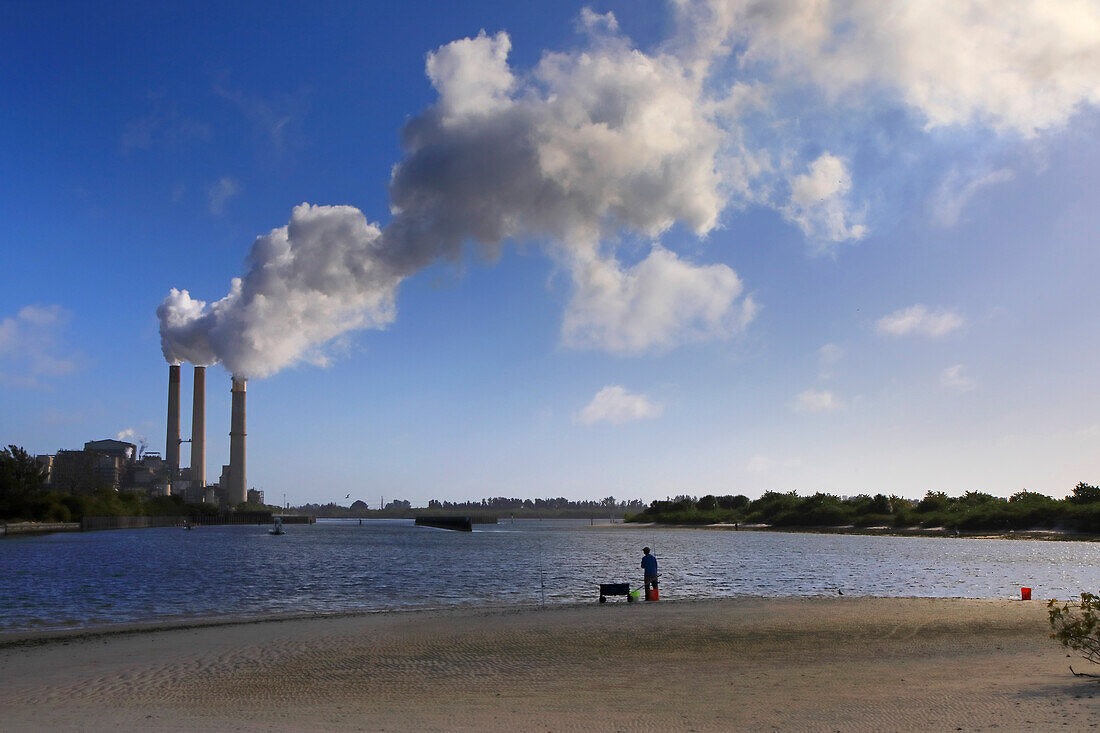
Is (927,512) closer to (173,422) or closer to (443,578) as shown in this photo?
(443,578)

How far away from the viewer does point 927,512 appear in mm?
127688

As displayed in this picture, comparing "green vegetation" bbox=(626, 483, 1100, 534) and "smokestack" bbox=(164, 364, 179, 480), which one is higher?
"smokestack" bbox=(164, 364, 179, 480)

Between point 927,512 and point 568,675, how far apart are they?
12728cm

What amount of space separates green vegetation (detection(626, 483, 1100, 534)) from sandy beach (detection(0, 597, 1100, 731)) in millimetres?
88710

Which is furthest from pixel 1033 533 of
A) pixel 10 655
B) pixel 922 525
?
pixel 10 655

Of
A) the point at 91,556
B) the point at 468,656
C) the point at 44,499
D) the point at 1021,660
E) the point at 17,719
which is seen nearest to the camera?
the point at 17,719

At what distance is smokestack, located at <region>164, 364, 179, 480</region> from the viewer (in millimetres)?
184250

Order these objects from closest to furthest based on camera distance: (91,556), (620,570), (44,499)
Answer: (620,570) < (91,556) < (44,499)

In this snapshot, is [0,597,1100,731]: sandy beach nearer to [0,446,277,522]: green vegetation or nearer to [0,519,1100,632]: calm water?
[0,519,1100,632]: calm water

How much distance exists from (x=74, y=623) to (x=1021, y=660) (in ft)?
95.2

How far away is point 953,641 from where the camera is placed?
66.8 ft

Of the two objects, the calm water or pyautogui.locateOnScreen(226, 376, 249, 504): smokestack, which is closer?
the calm water

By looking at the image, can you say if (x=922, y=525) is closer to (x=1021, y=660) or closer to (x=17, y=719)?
(x=1021, y=660)

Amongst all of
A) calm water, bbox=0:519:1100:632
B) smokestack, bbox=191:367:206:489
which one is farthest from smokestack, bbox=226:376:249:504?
calm water, bbox=0:519:1100:632
